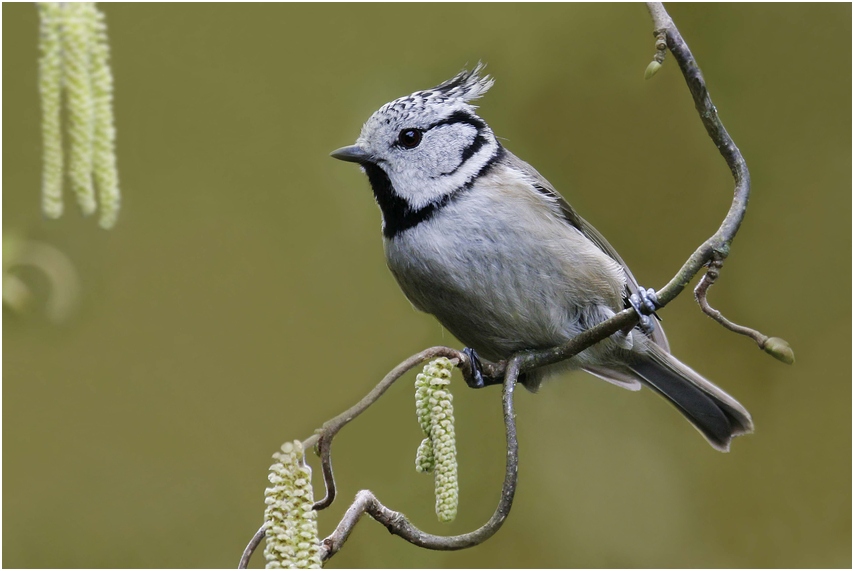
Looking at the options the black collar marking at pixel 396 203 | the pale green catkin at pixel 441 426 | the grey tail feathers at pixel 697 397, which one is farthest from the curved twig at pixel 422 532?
the grey tail feathers at pixel 697 397

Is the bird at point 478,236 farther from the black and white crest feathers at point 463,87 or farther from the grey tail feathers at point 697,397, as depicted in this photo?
Result: the grey tail feathers at point 697,397

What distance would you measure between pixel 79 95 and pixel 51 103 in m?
0.03

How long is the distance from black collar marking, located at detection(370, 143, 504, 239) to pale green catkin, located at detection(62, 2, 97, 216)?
126 centimetres

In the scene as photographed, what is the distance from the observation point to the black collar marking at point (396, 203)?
2.12m

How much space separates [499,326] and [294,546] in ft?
3.93

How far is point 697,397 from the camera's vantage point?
2535 mm

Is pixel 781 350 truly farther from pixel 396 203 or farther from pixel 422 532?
pixel 396 203

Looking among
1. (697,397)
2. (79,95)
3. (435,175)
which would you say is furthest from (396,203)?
(79,95)

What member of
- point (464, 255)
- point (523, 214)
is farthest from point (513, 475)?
point (523, 214)

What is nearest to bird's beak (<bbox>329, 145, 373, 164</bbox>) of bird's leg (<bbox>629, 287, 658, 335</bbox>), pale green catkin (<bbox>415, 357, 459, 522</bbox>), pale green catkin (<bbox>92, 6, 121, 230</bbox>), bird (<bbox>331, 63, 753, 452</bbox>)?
bird (<bbox>331, 63, 753, 452</bbox>)

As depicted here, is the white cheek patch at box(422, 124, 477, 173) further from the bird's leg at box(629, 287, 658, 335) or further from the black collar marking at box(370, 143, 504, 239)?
the bird's leg at box(629, 287, 658, 335)

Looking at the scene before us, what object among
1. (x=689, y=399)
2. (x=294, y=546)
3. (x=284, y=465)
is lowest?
(x=689, y=399)

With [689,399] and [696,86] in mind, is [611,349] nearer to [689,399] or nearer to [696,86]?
[689,399]

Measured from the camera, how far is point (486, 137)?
232 centimetres
